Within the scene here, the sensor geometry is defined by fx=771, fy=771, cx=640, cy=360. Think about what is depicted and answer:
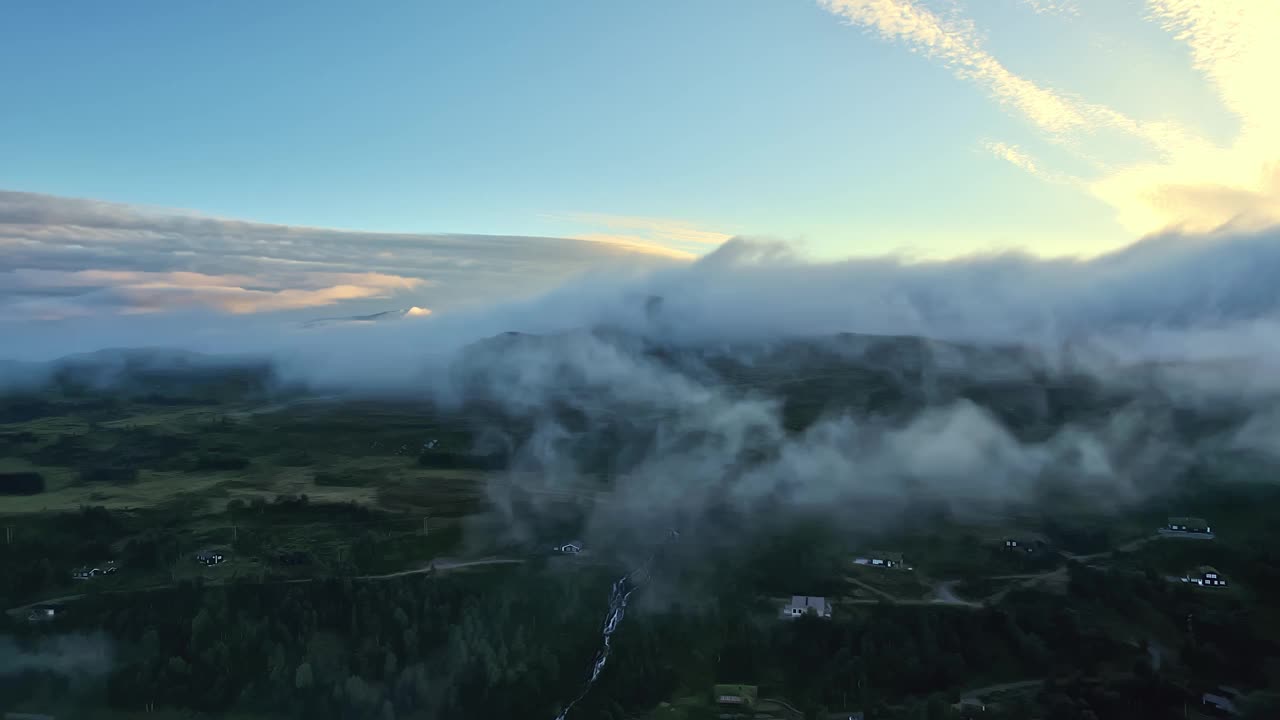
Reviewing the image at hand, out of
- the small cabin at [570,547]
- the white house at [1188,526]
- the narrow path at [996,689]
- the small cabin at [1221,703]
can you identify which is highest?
the white house at [1188,526]

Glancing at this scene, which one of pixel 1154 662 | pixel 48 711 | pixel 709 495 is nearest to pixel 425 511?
pixel 709 495

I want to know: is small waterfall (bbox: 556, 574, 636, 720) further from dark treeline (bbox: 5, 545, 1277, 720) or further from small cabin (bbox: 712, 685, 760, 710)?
small cabin (bbox: 712, 685, 760, 710)

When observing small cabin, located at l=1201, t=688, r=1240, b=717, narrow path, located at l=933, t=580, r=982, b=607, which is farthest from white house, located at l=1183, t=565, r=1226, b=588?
small cabin, located at l=1201, t=688, r=1240, b=717

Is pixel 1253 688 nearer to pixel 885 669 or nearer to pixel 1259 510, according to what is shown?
pixel 885 669

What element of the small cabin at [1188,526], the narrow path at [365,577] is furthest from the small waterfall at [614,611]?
the small cabin at [1188,526]

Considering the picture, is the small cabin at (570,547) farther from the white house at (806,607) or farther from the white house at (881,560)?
the white house at (881,560)
